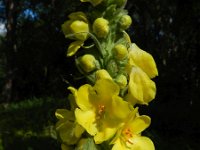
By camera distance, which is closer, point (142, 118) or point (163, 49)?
point (142, 118)

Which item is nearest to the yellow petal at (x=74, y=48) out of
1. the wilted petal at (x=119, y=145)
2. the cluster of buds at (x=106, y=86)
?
the cluster of buds at (x=106, y=86)

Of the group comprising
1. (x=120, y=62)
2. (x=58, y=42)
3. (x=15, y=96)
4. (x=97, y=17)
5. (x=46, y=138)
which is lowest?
(x=15, y=96)

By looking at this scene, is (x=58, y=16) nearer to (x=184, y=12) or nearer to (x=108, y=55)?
(x=184, y=12)

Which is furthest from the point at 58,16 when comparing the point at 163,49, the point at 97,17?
the point at 97,17

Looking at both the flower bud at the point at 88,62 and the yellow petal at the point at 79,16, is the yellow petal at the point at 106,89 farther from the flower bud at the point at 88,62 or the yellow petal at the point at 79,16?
the yellow petal at the point at 79,16

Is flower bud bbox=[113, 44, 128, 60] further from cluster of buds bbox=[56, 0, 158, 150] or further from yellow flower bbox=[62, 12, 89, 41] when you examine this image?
yellow flower bbox=[62, 12, 89, 41]

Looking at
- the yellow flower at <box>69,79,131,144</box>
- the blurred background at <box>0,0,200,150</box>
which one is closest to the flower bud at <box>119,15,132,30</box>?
the yellow flower at <box>69,79,131,144</box>

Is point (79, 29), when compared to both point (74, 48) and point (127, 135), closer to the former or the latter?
point (74, 48)
